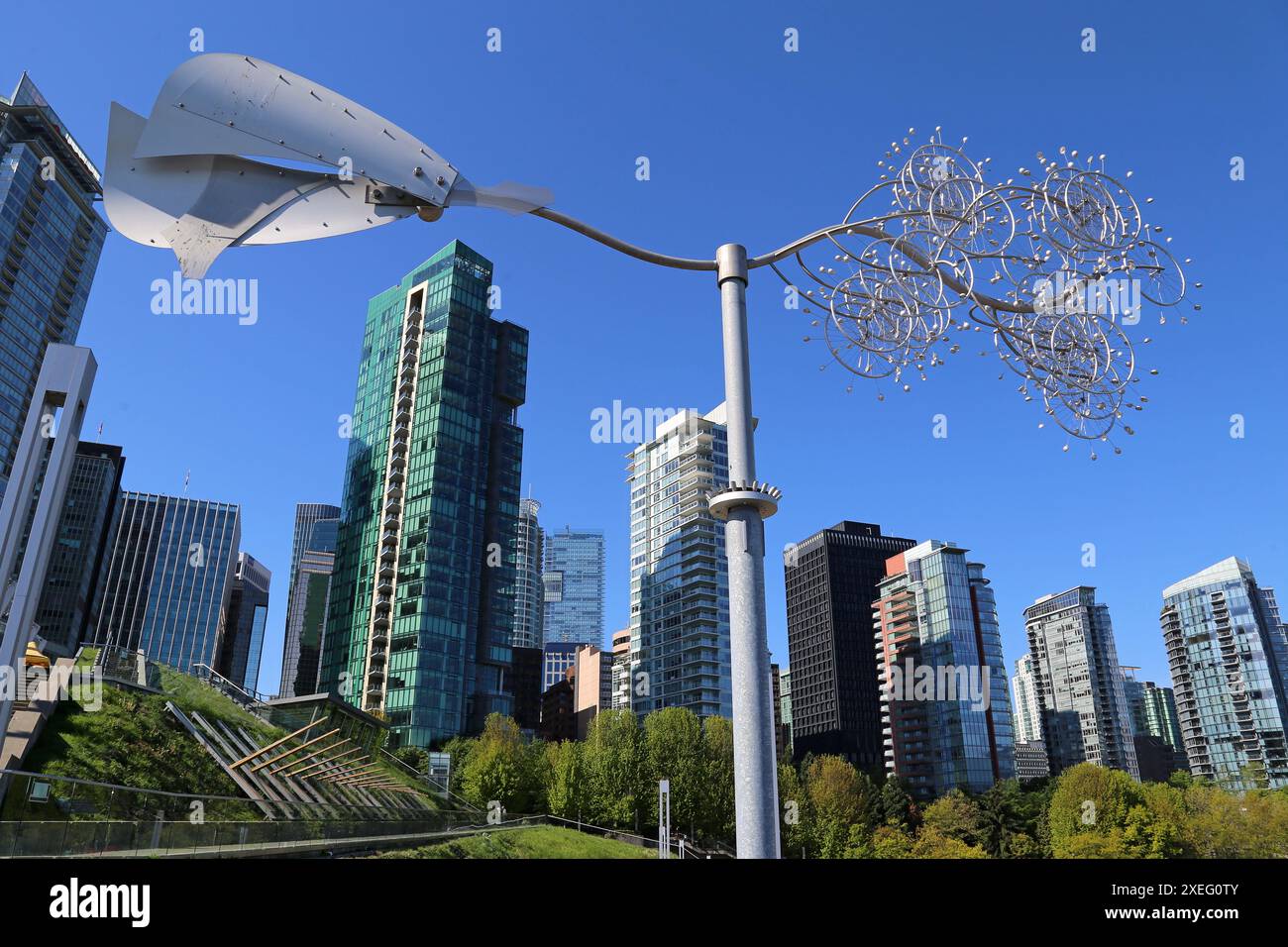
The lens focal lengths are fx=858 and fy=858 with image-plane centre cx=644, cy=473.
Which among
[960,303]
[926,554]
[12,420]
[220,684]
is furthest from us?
[926,554]

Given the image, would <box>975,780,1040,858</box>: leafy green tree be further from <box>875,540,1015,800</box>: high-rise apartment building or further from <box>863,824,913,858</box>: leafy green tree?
<box>875,540,1015,800</box>: high-rise apartment building

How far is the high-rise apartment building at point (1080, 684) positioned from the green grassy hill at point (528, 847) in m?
130

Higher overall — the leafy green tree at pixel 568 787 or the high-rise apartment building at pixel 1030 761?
the high-rise apartment building at pixel 1030 761

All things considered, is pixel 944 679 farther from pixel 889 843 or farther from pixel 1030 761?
pixel 889 843

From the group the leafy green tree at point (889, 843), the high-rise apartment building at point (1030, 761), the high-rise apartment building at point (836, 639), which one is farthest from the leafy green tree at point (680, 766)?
the high-rise apartment building at point (1030, 761)

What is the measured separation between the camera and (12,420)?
95625 mm

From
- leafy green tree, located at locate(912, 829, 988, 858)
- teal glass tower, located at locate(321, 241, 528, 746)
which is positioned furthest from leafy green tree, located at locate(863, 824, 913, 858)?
teal glass tower, located at locate(321, 241, 528, 746)

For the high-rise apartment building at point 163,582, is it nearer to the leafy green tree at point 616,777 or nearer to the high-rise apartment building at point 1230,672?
the leafy green tree at point 616,777

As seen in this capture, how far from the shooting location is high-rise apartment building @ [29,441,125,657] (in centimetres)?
11281

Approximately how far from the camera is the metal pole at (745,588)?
21.5 feet

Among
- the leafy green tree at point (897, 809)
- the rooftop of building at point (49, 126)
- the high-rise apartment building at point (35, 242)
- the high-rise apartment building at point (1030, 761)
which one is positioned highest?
the rooftop of building at point (49, 126)
